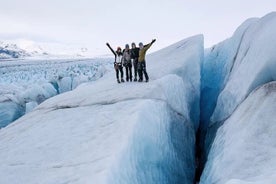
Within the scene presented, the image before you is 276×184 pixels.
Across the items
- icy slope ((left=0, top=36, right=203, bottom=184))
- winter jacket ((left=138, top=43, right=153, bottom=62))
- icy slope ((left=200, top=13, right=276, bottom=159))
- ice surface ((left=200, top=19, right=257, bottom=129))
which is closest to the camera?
icy slope ((left=0, top=36, right=203, bottom=184))

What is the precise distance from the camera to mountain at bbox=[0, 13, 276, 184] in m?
5.00

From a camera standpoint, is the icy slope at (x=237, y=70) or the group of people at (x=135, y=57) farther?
the group of people at (x=135, y=57)

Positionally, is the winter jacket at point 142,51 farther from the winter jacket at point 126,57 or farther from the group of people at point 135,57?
the winter jacket at point 126,57

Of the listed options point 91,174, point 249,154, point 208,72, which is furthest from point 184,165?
point 208,72

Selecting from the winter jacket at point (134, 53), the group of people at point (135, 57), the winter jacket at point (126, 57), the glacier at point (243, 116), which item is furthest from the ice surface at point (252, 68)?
the winter jacket at point (126, 57)

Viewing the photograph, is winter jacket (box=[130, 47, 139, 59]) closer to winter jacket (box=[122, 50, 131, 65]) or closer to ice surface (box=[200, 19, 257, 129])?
winter jacket (box=[122, 50, 131, 65])

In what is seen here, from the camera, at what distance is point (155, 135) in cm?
634

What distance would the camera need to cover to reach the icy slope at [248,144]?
4977 mm

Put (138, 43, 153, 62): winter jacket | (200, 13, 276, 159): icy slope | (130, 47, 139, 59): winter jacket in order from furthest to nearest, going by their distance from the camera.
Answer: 1. (130, 47, 139, 59): winter jacket
2. (138, 43, 153, 62): winter jacket
3. (200, 13, 276, 159): icy slope

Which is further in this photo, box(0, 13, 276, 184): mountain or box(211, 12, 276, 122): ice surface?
box(211, 12, 276, 122): ice surface

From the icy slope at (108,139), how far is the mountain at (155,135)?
16 mm

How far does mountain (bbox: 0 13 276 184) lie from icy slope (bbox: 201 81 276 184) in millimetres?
16

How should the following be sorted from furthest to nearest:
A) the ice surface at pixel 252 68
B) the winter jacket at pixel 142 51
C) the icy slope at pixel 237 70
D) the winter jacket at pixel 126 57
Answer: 1. the winter jacket at pixel 126 57
2. the winter jacket at pixel 142 51
3. the icy slope at pixel 237 70
4. the ice surface at pixel 252 68

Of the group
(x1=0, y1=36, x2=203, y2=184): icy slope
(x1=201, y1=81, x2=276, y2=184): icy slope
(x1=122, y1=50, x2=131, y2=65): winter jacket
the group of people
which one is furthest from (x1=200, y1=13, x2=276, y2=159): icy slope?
(x1=122, y1=50, x2=131, y2=65): winter jacket
